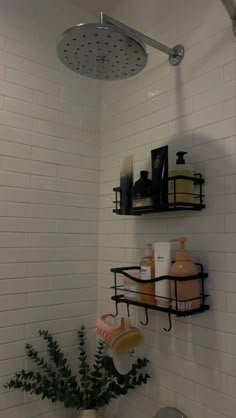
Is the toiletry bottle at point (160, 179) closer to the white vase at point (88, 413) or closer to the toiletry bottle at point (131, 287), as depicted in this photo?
the toiletry bottle at point (131, 287)

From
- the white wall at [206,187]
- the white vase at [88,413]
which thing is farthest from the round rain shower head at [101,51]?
the white vase at [88,413]

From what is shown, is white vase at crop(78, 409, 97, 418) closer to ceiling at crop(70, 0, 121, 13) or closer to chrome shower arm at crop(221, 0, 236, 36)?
chrome shower arm at crop(221, 0, 236, 36)

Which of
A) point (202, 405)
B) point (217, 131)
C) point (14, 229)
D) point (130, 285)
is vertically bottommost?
point (202, 405)

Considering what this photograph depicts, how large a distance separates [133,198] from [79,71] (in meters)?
0.45

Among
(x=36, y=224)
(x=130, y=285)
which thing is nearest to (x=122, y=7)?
(x=36, y=224)

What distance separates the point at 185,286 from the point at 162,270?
0.09 meters

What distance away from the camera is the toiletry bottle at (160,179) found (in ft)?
3.46

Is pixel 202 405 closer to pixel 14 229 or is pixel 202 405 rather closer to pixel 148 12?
pixel 14 229

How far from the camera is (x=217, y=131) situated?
104 cm

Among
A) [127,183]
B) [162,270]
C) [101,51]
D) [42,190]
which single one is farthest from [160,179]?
[42,190]

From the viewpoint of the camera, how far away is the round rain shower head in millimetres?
830

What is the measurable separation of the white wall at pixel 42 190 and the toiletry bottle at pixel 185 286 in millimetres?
548

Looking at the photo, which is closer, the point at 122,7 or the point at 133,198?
the point at 133,198

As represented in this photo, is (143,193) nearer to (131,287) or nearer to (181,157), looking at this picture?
(181,157)
